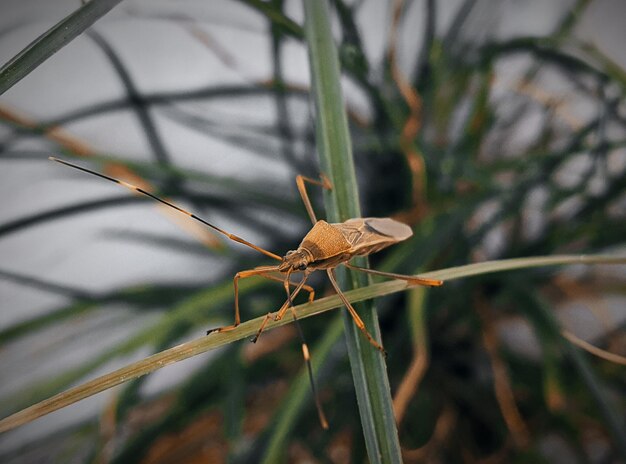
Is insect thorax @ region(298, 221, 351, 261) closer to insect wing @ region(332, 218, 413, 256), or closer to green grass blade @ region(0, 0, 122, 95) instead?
insect wing @ region(332, 218, 413, 256)

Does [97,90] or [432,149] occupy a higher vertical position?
[97,90]

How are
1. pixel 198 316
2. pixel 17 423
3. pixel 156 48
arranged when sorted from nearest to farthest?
pixel 17 423 → pixel 198 316 → pixel 156 48

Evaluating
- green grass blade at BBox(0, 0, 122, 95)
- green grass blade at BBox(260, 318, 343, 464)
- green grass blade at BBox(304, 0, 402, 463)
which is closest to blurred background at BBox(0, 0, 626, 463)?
green grass blade at BBox(260, 318, 343, 464)

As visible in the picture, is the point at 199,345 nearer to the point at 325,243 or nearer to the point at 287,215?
the point at 325,243

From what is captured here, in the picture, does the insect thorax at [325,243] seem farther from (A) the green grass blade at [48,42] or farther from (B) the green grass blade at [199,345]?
(A) the green grass blade at [48,42]

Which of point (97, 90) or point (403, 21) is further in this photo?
point (403, 21)

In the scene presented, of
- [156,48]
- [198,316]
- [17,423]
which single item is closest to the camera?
[17,423]

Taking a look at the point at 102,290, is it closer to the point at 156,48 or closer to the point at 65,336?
the point at 65,336

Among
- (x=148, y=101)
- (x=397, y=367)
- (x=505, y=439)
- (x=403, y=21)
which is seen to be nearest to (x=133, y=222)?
(x=148, y=101)
